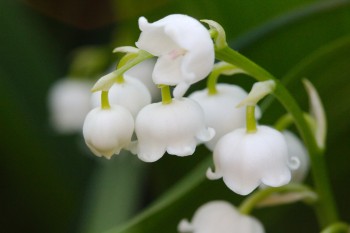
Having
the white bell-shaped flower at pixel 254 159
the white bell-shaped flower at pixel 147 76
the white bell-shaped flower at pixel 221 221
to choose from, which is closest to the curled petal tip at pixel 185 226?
the white bell-shaped flower at pixel 221 221

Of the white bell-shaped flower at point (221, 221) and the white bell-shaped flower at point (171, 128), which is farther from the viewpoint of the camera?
the white bell-shaped flower at point (221, 221)

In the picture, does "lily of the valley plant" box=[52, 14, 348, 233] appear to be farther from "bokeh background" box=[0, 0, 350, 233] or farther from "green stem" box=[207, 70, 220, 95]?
"bokeh background" box=[0, 0, 350, 233]

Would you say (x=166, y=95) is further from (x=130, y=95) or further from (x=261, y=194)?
(x=261, y=194)

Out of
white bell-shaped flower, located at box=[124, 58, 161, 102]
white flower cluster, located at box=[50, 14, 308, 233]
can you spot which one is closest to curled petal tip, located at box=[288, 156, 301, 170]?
white flower cluster, located at box=[50, 14, 308, 233]

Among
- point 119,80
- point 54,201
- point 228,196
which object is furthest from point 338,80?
point 54,201

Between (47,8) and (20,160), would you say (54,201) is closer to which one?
(20,160)

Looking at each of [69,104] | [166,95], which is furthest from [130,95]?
[69,104]

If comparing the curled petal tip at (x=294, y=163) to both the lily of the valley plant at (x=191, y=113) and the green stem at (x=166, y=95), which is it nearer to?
the lily of the valley plant at (x=191, y=113)
